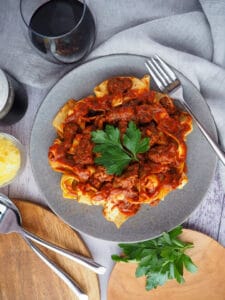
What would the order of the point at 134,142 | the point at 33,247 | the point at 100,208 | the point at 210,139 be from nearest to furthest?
the point at 134,142 → the point at 210,139 → the point at 100,208 → the point at 33,247

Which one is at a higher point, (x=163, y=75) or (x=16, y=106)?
(x=163, y=75)

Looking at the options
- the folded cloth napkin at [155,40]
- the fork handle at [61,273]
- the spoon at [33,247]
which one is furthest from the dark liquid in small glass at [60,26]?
the fork handle at [61,273]

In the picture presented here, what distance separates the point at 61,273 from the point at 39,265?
0.12 m

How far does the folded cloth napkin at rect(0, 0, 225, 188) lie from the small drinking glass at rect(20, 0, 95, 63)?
127mm

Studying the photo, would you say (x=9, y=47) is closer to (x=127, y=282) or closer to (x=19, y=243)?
(x=19, y=243)

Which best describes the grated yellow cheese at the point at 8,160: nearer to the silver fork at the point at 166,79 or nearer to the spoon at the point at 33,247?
the spoon at the point at 33,247

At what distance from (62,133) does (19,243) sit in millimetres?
512

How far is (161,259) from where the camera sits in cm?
188

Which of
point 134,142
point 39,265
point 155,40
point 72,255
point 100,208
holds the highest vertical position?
point 155,40

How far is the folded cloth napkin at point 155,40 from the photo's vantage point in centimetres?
188

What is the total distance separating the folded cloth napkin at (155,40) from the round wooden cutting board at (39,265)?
54 centimetres

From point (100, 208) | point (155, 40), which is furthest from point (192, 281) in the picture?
point (155, 40)

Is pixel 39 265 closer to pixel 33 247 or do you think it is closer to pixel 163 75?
pixel 33 247

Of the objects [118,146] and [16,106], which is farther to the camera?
[16,106]
